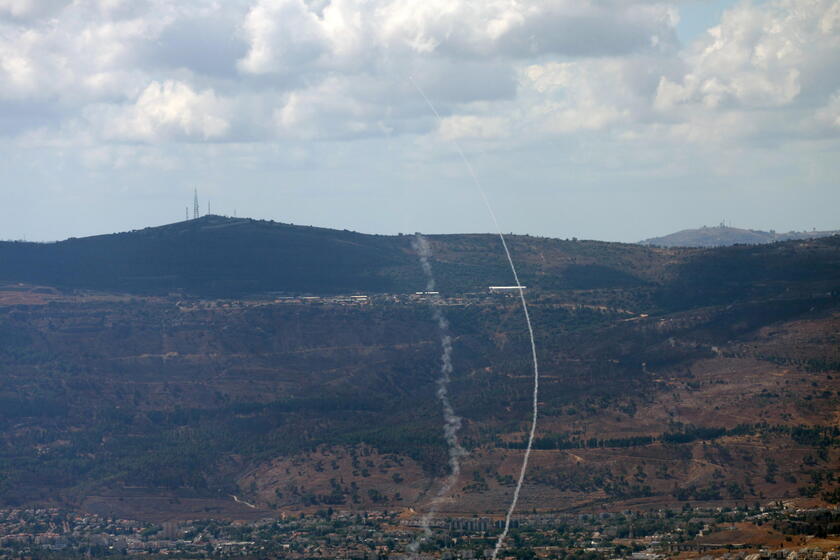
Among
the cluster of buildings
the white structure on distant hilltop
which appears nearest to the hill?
the white structure on distant hilltop

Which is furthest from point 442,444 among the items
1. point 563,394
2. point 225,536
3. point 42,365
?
point 42,365

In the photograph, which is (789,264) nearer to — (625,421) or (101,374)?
(625,421)

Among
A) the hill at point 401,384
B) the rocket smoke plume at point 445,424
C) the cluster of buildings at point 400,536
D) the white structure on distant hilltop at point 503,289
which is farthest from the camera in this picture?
the white structure on distant hilltop at point 503,289

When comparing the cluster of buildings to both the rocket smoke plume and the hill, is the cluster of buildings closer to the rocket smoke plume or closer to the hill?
the rocket smoke plume

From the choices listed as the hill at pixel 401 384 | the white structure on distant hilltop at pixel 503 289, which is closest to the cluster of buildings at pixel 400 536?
the hill at pixel 401 384

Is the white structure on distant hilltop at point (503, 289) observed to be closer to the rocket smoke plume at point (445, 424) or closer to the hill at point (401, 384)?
the hill at point (401, 384)

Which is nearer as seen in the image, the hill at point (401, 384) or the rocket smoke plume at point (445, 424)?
the rocket smoke plume at point (445, 424)

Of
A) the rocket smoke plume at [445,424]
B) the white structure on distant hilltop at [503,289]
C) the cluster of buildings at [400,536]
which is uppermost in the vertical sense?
the white structure on distant hilltop at [503,289]

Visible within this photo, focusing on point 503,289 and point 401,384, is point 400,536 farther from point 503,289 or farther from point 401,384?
point 503,289
